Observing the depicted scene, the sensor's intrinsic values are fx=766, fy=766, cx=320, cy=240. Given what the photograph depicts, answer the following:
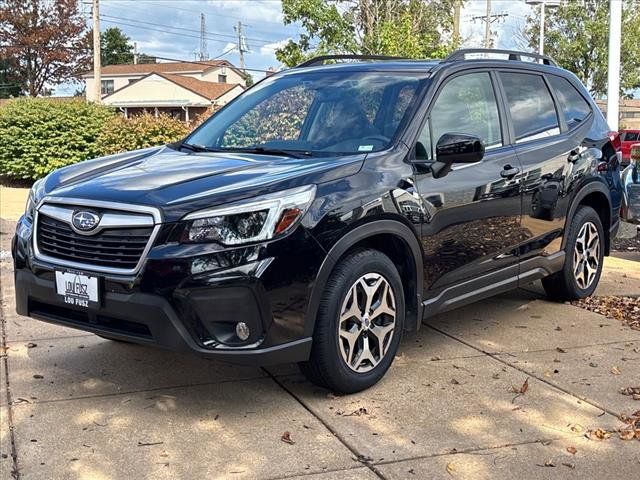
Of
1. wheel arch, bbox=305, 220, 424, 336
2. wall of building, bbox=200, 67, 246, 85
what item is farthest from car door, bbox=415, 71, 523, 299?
wall of building, bbox=200, 67, 246, 85

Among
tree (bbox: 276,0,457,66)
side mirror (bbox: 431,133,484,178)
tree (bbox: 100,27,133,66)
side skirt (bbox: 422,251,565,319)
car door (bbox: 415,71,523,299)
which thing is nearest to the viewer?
side mirror (bbox: 431,133,484,178)

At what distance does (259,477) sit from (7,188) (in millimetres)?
15183

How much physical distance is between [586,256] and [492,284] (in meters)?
1.57

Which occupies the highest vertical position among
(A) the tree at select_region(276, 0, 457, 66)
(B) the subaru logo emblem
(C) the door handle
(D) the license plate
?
(A) the tree at select_region(276, 0, 457, 66)

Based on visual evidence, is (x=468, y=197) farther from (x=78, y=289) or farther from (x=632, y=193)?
(x=632, y=193)

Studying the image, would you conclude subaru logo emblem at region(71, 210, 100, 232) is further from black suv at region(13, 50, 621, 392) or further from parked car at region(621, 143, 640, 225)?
parked car at region(621, 143, 640, 225)

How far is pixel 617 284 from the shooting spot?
24.0 ft

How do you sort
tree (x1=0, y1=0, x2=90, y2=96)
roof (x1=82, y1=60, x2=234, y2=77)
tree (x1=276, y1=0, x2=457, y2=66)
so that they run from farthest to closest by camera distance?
roof (x1=82, y1=60, x2=234, y2=77) → tree (x1=0, y1=0, x2=90, y2=96) → tree (x1=276, y1=0, x2=457, y2=66)

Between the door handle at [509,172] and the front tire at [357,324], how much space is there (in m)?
1.22

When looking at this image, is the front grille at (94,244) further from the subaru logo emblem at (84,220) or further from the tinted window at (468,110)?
the tinted window at (468,110)

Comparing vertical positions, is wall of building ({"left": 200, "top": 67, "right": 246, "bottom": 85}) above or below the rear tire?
above

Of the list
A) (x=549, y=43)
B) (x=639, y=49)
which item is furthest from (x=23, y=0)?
(x=639, y=49)

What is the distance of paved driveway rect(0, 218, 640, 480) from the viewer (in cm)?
350

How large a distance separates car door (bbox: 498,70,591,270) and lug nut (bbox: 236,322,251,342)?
250 centimetres
